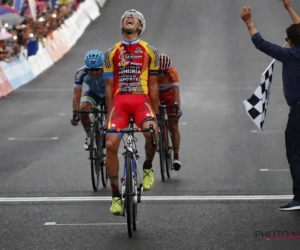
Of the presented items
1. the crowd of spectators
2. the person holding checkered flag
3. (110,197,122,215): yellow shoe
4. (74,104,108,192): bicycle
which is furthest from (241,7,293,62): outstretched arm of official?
the crowd of spectators

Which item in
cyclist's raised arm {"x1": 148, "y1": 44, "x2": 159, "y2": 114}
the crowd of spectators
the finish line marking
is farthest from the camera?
the crowd of spectators

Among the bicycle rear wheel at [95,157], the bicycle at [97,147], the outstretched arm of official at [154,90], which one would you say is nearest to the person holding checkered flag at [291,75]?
the outstretched arm of official at [154,90]

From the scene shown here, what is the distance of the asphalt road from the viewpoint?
844 cm

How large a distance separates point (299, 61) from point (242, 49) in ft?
96.9

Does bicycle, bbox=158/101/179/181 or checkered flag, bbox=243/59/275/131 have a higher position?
checkered flag, bbox=243/59/275/131

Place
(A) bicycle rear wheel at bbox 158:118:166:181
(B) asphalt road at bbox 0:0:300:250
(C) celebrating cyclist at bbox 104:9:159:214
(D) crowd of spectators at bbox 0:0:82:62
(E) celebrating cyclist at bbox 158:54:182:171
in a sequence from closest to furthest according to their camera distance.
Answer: (B) asphalt road at bbox 0:0:300:250 < (C) celebrating cyclist at bbox 104:9:159:214 < (A) bicycle rear wheel at bbox 158:118:166:181 < (E) celebrating cyclist at bbox 158:54:182:171 < (D) crowd of spectators at bbox 0:0:82:62

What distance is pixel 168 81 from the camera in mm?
12531

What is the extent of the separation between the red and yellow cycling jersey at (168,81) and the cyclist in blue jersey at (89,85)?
916mm

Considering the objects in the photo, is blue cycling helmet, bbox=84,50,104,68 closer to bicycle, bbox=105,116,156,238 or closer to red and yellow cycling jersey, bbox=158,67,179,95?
red and yellow cycling jersey, bbox=158,67,179,95

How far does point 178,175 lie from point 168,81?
50.6 inches

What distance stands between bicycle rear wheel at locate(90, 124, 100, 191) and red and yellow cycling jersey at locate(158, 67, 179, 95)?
1316mm

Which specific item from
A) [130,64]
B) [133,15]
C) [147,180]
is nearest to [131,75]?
[130,64]

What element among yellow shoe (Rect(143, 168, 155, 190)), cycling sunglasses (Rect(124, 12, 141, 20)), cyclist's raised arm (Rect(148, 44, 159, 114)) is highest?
cycling sunglasses (Rect(124, 12, 141, 20))

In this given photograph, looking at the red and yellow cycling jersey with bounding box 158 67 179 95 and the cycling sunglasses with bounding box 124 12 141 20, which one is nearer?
the cycling sunglasses with bounding box 124 12 141 20
